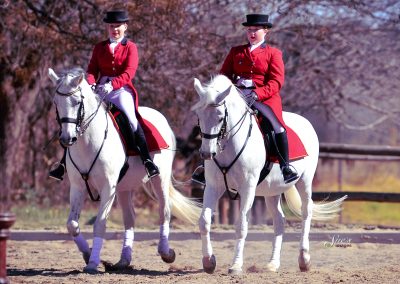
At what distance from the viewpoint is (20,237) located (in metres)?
12.9

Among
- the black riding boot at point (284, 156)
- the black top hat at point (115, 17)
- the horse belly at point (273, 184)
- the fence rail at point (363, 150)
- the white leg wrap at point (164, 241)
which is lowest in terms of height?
the white leg wrap at point (164, 241)

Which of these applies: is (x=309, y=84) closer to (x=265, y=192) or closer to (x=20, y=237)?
(x=20, y=237)

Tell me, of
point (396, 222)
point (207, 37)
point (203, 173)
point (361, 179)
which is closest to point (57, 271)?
point (203, 173)

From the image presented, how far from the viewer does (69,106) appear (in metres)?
9.10

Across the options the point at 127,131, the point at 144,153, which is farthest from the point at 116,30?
the point at 144,153

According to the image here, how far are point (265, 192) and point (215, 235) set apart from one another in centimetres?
323

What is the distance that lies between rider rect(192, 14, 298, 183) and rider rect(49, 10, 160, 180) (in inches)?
43.7

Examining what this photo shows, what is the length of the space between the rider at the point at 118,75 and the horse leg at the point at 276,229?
4.24 ft

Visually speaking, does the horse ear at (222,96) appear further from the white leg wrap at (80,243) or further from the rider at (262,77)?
the white leg wrap at (80,243)

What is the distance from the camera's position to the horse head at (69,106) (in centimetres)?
902

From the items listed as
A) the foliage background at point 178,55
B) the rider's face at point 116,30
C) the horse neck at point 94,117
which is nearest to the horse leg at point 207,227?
the horse neck at point 94,117

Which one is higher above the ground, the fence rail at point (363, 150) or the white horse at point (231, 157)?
the white horse at point (231, 157)

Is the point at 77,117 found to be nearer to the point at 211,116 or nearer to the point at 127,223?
the point at 211,116

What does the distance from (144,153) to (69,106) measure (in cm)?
123
